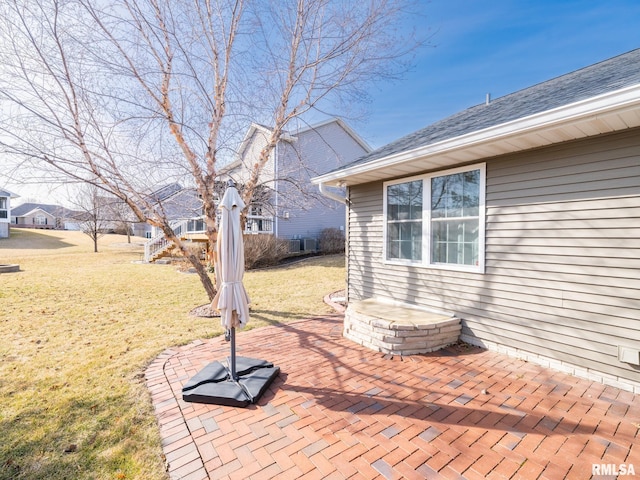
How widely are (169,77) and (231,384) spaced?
5.63 metres

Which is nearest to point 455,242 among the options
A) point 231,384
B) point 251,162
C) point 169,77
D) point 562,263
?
point 562,263

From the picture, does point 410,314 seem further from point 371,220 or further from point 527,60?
point 527,60

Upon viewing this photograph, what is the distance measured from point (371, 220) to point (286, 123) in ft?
9.08

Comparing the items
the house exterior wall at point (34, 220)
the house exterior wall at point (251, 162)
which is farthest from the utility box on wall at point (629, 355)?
the house exterior wall at point (34, 220)

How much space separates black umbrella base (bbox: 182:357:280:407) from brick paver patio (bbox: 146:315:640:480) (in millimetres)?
89

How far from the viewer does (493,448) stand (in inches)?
93.1

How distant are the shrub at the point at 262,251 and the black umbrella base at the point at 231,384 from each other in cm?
937

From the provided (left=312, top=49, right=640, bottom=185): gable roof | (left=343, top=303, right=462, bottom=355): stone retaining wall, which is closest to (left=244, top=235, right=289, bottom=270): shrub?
(left=312, top=49, right=640, bottom=185): gable roof

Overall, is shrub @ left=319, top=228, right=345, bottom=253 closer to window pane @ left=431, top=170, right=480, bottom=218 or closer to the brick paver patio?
window pane @ left=431, top=170, right=480, bottom=218

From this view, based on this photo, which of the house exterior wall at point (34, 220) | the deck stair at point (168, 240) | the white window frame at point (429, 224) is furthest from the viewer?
the house exterior wall at point (34, 220)

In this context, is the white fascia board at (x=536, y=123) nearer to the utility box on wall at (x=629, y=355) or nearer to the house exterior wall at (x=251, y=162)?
the utility box on wall at (x=629, y=355)
